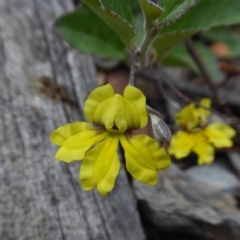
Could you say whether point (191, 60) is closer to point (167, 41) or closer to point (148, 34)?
point (167, 41)

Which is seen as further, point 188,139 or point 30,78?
point 30,78

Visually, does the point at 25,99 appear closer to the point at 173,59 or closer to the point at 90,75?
the point at 90,75

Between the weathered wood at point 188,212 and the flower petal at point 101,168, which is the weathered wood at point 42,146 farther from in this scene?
the flower petal at point 101,168

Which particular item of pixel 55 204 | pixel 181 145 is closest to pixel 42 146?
pixel 55 204

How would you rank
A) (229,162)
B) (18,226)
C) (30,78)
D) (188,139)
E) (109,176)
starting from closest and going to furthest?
(109,176), (18,226), (188,139), (30,78), (229,162)

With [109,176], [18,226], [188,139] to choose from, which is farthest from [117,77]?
[109,176]

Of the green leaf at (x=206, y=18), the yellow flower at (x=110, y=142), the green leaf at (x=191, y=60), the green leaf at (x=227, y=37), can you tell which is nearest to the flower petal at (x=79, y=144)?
the yellow flower at (x=110, y=142)
